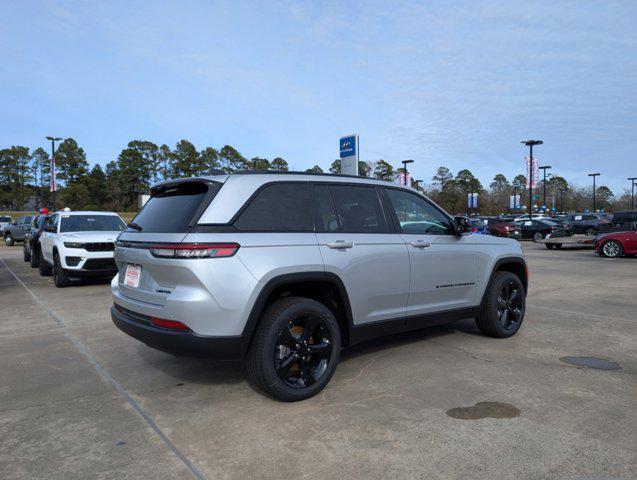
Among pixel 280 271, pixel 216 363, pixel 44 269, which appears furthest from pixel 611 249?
pixel 44 269

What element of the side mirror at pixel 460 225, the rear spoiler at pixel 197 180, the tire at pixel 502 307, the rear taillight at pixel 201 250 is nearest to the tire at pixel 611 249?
the tire at pixel 502 307

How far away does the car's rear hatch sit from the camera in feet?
11.9

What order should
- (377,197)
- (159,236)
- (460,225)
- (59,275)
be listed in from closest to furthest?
1. (159,236)
2. (377,197)
3. (460,225)
4. (59,275)

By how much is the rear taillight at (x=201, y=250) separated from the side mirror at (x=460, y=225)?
8.72 ft

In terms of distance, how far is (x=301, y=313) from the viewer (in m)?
3.81

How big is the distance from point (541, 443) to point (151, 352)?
13.0ft

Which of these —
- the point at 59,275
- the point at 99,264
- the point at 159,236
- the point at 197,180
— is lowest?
the point at 59,275

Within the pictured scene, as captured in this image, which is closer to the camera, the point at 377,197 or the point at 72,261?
the point at 377,197

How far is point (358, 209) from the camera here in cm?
448

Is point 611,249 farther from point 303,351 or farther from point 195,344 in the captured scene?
point 195,344

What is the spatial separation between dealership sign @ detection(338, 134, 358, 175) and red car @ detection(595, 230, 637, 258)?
11018mm

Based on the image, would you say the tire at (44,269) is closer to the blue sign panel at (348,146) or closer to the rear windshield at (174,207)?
the blue sign panel at (348,146)

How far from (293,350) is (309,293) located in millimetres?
563

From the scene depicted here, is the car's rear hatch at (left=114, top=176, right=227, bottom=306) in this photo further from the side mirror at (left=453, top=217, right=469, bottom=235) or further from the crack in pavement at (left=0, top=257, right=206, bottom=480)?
the side mirror at (left=453, top=217, right=469, bottom=235)
